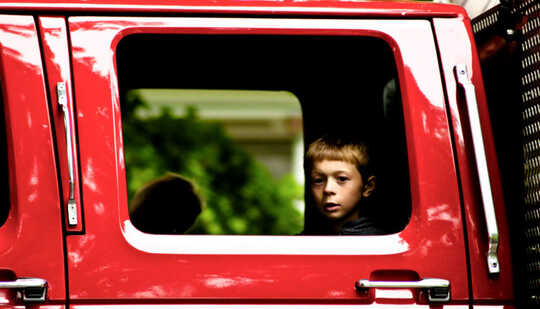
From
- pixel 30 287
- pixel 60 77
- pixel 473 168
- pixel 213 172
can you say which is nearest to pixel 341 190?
pixel 473 168

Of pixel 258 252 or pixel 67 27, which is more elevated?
pixel 67 27

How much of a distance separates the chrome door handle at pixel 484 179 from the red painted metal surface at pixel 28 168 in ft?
3.93

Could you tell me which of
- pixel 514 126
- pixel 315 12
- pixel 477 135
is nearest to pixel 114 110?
pixel 315 12

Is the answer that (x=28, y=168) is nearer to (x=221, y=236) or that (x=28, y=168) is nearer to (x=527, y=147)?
(x=221, y=236)

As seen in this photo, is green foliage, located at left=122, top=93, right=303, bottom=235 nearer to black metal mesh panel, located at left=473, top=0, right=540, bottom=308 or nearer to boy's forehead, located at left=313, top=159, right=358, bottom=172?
boy's forehead, located at left=313, top=159, right=358, bottom=172

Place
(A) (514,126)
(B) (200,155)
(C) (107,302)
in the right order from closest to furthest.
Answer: (C) (107,302) < (A) (514,126) < (B) (200,155)

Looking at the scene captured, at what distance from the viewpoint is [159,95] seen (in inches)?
572

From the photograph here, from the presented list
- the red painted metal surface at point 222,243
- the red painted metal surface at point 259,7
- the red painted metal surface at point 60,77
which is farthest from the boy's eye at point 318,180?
the red painted metal surface at point 60,77

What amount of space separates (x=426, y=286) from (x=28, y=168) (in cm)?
116

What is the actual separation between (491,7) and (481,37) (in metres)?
0.11

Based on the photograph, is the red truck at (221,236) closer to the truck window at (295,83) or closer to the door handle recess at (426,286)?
the door handle recess at (426,286)

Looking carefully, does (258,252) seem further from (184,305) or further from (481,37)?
(481,37)

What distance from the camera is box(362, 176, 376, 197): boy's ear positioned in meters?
3.29

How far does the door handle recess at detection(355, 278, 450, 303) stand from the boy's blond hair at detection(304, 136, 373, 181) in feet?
2.44
